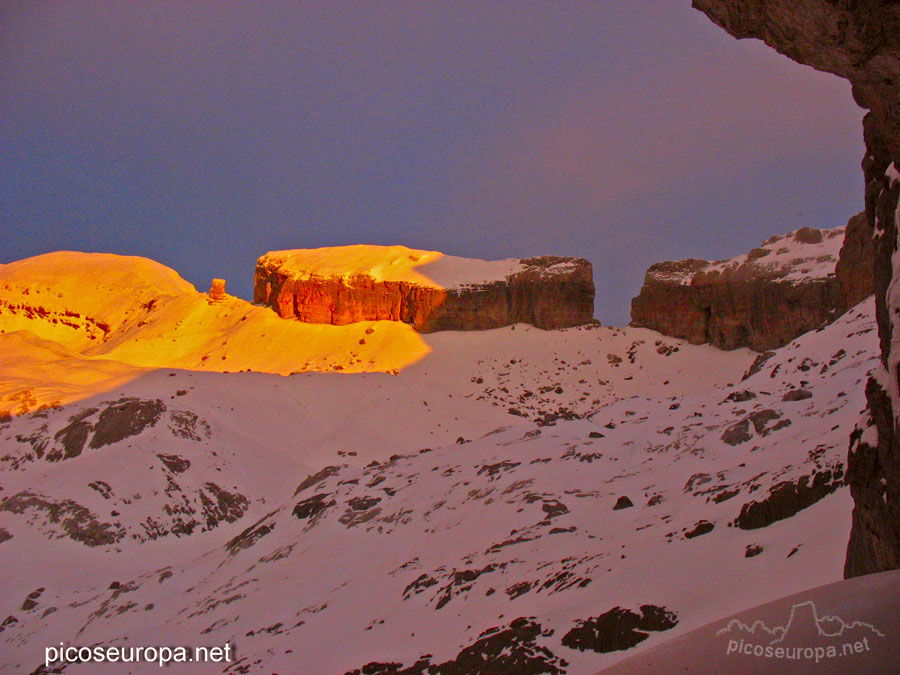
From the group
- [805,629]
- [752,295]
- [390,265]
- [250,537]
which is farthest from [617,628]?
[390,265]

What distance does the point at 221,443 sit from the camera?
3189 cm

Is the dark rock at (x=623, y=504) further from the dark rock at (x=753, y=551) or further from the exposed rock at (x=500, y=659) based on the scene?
the exposed rock at (x=500, y=659)

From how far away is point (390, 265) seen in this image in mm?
69688

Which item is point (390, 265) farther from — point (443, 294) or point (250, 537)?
point (250, 537)

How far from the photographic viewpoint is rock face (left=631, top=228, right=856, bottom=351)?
55.2m

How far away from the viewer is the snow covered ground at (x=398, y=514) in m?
10.7

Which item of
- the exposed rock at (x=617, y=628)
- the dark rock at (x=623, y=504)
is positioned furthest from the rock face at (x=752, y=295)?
the exposed rock at (x=617, y=628)

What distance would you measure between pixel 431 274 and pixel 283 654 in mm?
56586

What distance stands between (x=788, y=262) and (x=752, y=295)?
13.0 feet

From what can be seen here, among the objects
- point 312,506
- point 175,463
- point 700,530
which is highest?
point 700,530

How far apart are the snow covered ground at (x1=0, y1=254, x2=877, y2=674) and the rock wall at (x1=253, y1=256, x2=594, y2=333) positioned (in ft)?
69.7

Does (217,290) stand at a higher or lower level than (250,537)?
higher

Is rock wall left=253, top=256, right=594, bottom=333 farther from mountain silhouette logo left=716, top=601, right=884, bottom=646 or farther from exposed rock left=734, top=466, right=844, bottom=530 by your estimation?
mountain silhouette logo left=716, top=601, right=884, bottom=646

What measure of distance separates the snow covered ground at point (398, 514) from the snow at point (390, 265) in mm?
24531
